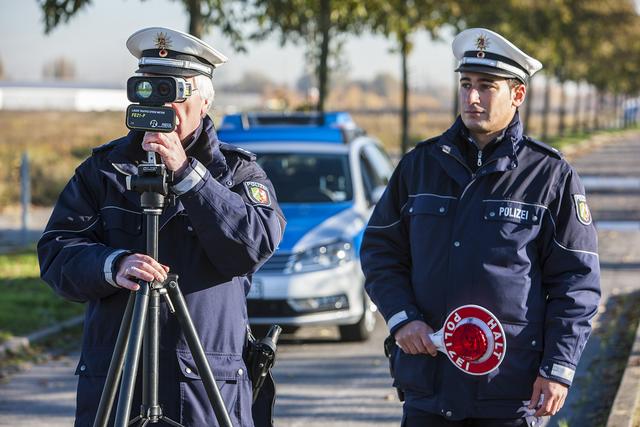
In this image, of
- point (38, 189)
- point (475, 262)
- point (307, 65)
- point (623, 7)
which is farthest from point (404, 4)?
point (623, 7)

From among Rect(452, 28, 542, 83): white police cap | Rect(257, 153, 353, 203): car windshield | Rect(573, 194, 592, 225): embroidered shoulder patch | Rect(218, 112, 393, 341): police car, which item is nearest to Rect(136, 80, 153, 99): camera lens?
Rect(452, 28, 542, 83): white police cap

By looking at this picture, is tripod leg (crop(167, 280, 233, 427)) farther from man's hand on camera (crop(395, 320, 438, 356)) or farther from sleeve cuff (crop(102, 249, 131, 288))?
man's hand on camera (crop(395, 320, 438, 356))

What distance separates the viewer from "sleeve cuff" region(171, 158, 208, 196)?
3.24 metres

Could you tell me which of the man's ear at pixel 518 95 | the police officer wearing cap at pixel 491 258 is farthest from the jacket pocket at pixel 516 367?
the man's ear at pixel 518 95

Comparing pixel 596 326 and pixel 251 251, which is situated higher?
pixel 251 251

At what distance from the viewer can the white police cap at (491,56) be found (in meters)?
3.84

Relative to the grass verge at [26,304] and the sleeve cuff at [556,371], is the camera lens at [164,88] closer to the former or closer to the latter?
the sleeve cuff at [556,371]

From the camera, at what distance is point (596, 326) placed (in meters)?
10.2

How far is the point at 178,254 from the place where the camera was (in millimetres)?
3432

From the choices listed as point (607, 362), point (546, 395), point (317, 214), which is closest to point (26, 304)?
point (317, 214)

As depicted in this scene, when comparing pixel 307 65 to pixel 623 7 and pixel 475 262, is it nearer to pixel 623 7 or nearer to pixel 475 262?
pixel 475 262

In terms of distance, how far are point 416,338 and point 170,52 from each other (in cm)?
119

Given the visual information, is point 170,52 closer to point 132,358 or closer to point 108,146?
point 108,146

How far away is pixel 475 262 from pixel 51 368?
231 inches
